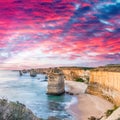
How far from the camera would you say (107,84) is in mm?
58875

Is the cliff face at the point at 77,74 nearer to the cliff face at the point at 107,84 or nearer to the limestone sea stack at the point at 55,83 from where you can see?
the cliff face at the point at 107,84

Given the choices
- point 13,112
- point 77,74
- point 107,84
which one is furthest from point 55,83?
point 77,74

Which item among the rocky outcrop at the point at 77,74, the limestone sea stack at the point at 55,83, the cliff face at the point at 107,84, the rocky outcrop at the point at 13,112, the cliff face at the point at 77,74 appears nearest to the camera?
the rocky outcrop at the point at 13,112

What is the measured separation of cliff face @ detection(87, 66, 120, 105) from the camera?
1970 inches

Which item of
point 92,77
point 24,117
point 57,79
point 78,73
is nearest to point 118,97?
point 57,79

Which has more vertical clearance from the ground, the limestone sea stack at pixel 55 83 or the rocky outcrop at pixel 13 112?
the rocky outcrop at pixel 13 112

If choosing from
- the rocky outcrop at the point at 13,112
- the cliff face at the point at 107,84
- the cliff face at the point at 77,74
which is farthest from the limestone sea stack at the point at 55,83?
the cliff face at the point at 77,74

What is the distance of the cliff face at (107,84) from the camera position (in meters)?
50.0

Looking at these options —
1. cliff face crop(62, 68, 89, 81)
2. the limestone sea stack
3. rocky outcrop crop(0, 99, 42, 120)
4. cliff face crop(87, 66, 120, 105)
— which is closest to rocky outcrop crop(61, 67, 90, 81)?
cliff face crop(62, 68, 89, 81)

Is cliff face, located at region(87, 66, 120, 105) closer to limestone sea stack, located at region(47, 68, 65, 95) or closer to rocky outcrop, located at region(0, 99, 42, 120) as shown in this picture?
limestone sea stack, located at region(47, 68, 65, 95)

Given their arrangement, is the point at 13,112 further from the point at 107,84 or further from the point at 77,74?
the point at 77,74

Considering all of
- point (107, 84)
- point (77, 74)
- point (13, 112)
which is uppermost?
point (13, 112)

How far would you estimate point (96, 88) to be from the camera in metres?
66.9

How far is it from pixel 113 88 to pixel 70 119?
1633 centimetres
